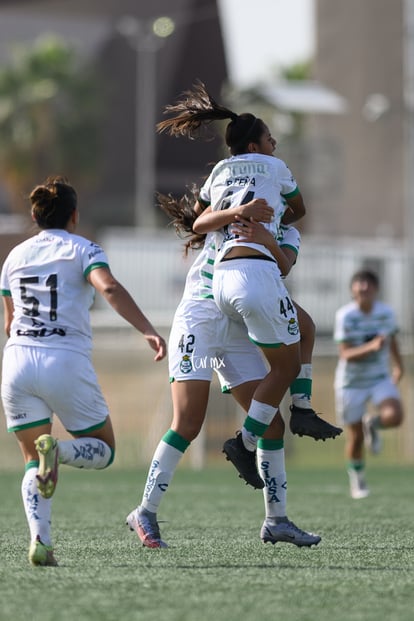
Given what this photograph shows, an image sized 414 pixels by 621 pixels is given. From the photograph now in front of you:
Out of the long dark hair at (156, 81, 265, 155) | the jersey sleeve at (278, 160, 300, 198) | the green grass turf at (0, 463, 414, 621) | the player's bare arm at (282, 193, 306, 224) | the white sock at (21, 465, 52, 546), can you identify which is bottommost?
the green grass turf at (0, 463, 414, 621)

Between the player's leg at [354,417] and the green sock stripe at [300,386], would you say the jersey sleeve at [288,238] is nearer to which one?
the green sock stripe at [300,386]

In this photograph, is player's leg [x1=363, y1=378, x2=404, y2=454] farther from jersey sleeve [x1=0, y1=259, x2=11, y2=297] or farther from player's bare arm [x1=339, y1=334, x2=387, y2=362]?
jersey sleeve [x1=0, y1=259, x2=11, y2=297]

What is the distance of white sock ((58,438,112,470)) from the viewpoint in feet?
22.7

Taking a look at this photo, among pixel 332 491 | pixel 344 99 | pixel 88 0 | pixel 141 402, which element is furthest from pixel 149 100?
pixel 332 491

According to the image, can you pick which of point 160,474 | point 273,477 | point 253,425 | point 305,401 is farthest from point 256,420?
point 160,474

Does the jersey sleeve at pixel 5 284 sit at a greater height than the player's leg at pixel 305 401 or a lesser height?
greater

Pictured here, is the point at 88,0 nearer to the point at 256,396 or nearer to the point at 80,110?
the point at 80,110

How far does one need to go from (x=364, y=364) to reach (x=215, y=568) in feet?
24.4

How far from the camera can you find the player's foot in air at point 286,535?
7.62m

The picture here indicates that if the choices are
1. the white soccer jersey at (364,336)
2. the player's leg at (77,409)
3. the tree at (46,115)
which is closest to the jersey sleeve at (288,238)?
the player's leg at (77,409)

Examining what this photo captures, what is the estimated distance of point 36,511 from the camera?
682 cm

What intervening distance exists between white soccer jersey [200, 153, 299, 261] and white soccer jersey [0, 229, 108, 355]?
807 millimetres

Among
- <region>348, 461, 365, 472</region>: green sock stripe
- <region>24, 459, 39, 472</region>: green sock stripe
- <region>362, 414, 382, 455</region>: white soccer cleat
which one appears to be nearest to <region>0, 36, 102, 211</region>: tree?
<region>362, 414, 382, 455</region>: white soccer cleat

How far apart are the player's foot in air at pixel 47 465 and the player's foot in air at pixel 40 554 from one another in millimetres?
252
